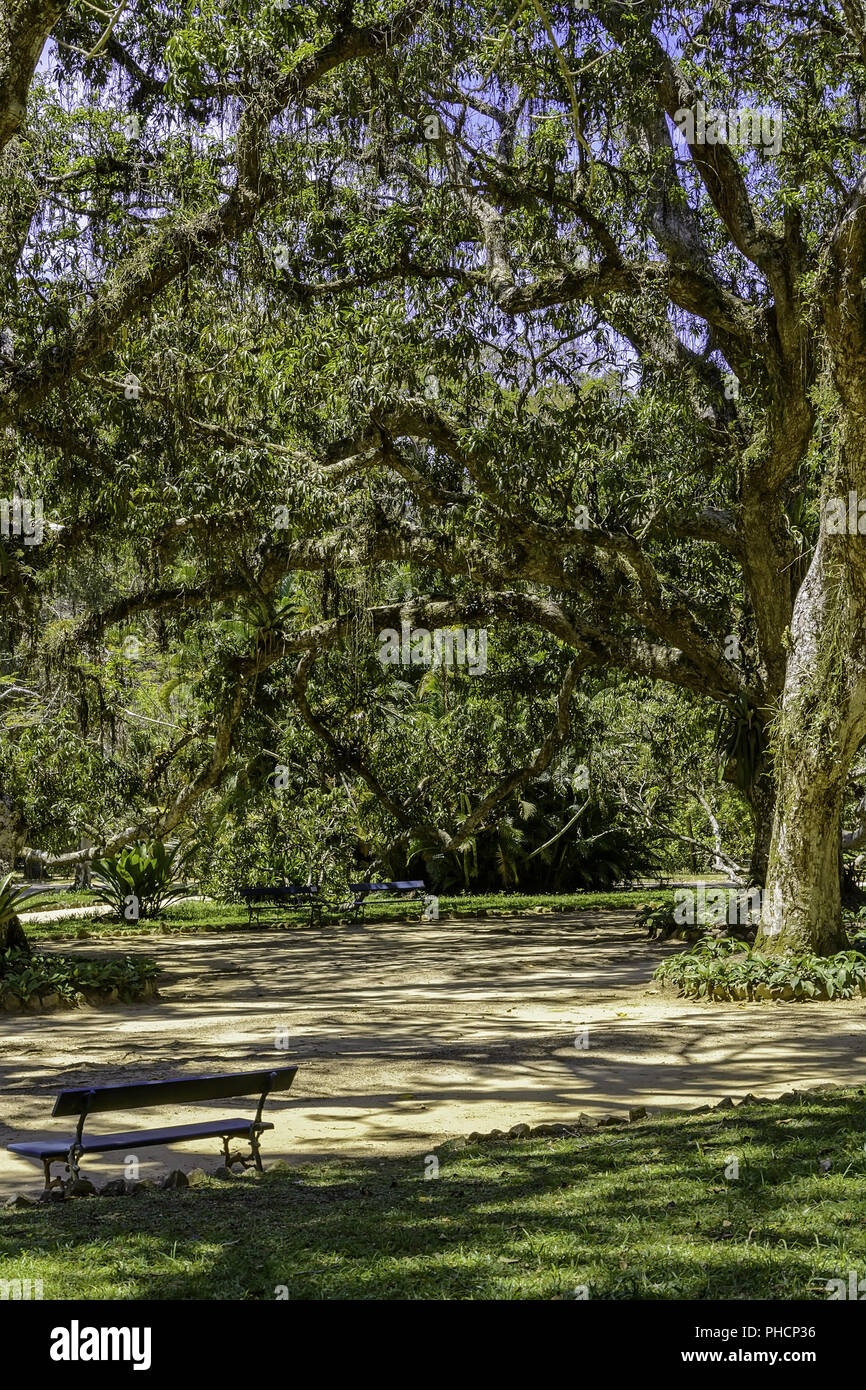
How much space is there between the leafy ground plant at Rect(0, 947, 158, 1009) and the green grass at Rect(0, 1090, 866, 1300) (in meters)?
6.49

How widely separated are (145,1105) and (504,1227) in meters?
2.00

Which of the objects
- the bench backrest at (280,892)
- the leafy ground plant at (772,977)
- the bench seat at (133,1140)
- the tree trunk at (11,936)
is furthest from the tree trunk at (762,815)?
the bench seat at (133,1140)

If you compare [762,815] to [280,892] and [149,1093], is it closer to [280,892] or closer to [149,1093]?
[280,892]

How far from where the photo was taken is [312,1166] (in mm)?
5605

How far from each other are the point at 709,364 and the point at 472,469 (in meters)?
3.67

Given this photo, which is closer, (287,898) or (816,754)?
(816,754)

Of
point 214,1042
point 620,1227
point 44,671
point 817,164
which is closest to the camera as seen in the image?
point 620,1227

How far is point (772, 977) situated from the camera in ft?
34.0

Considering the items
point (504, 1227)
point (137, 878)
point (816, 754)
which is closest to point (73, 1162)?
point (504, 1227)

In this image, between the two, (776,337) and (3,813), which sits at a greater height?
(776,337)

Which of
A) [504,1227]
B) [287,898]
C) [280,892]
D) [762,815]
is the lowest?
[287,898]
